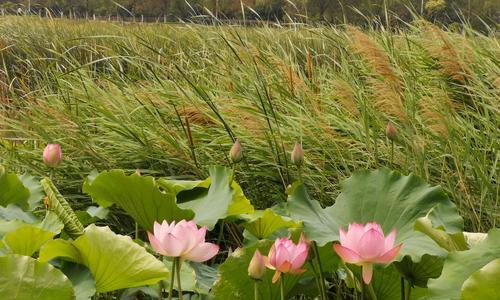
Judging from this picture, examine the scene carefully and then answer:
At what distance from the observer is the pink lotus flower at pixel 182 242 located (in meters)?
0.94

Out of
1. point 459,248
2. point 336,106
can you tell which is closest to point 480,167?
point 336,106

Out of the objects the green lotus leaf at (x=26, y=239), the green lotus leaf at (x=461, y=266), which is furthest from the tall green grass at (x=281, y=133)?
the green lotus leaf at (x=461, y=266)

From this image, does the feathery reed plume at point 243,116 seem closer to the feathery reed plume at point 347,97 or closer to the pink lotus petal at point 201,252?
the feathery reed plume at point 347,97

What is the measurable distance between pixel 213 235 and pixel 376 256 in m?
1.39

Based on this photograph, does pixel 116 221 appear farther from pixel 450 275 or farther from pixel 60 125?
pixel 450 275

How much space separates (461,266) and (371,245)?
164 mm

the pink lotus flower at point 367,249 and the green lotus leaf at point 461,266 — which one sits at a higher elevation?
the pink lotus flower at point 367,249

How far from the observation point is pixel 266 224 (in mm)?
1360

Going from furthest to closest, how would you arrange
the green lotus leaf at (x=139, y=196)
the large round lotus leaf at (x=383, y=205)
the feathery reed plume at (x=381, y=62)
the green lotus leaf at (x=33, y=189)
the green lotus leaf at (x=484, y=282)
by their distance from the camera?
the feathery reed plume at (x=381, y=62), the green lotus leaf at (x=33, y=189), the green lotus leaf at (x=139, y=196), the large round lotus leaf at (x=383, y=205), the green lotus leaf at (x=484, y=282)

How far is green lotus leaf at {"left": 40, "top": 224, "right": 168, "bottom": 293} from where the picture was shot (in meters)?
1.04

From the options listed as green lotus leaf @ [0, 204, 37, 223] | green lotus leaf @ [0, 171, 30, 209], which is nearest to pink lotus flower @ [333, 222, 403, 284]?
green lotus leaf @ [0, 204, 37, 223]

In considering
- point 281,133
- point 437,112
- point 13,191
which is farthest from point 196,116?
point 13,191

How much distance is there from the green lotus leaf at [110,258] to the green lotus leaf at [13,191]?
1.55ft

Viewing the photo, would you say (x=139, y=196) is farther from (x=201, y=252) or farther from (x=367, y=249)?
(x=367, y=249)
